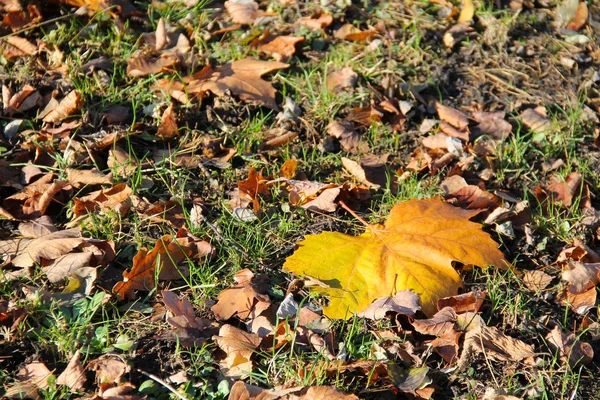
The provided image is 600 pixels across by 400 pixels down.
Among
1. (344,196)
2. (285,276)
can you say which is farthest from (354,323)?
(344,196)

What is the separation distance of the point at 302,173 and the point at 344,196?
0.24m

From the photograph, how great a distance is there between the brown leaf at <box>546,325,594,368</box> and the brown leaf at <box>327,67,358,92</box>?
1573 millimetres

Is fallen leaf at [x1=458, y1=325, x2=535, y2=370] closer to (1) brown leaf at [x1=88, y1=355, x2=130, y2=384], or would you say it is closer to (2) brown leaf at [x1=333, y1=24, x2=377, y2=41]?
(1) brown leaf at [x1=88, y1=355, x2=130, y2=384]

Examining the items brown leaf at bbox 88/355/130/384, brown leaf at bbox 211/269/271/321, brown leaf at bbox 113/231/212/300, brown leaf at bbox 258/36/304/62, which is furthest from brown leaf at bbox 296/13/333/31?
brown leaf at bbox 88/355/130/384

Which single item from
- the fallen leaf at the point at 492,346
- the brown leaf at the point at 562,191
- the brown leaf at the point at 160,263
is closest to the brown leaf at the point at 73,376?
the brown leaf at the point at 160,263

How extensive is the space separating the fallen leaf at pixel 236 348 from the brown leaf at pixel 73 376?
44cm

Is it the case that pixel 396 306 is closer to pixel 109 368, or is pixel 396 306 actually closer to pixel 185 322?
pixel 185 322

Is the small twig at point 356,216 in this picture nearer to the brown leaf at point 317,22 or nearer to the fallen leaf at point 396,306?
the fallen leaf at point 396,306

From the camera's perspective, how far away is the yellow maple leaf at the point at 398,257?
7.86ft

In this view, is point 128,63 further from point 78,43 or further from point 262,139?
point 262,139

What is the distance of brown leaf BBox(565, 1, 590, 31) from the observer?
3930 mm

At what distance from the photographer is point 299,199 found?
9.33 feet

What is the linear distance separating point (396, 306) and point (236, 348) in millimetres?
577

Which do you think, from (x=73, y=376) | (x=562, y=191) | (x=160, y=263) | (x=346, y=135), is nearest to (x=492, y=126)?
(x=562, y=191)
